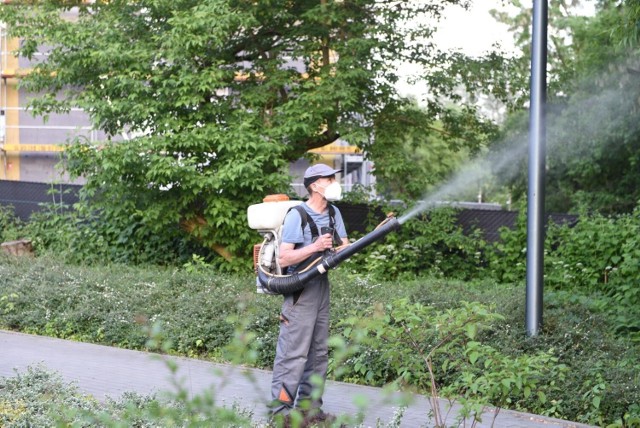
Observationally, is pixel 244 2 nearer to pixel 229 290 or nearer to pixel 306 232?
pixel 229 290

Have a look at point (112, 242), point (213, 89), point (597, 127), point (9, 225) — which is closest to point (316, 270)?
point (213, 89)

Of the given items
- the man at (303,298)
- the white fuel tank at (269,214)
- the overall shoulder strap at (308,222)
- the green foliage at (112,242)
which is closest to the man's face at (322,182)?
the man at (303,298)

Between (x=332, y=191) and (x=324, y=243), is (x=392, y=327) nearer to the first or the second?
(x=324, y=243)

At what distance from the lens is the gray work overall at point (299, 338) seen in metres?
6.95

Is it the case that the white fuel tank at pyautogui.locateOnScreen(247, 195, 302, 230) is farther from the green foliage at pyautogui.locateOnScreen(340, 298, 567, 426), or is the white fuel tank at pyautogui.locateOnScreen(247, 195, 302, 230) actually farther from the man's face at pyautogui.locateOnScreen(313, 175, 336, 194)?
the green foliage at pyautogui.locateOnScreen(340, 298, 567, 426)

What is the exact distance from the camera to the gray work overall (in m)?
6.95

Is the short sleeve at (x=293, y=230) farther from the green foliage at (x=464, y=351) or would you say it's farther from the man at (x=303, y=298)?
the green foliage at (x=464, y=351)

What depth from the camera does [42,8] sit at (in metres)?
17.3

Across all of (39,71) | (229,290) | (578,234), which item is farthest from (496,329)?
(39,71)

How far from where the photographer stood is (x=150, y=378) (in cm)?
920

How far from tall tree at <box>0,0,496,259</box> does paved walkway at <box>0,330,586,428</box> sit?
434 centimetres


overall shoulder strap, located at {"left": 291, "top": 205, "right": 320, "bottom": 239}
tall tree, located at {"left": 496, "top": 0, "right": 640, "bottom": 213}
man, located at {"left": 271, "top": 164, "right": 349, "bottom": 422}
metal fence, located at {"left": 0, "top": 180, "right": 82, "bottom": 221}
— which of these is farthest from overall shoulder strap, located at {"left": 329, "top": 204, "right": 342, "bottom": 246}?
tall tree, located at {"left": 496, "top": 0, "right": 640, "bottom": 213}

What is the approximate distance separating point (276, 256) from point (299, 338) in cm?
58

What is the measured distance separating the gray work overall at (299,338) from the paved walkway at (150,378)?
0.60ft
